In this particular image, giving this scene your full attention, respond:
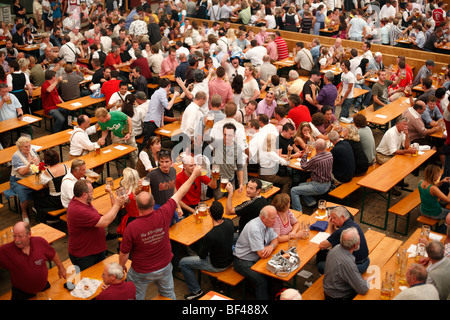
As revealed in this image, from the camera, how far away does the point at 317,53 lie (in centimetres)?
1312

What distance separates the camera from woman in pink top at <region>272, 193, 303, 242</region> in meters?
6.02

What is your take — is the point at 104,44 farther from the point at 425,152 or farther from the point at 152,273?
the point at 152,273

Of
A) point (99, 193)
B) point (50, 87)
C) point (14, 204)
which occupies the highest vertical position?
point (50, 87)

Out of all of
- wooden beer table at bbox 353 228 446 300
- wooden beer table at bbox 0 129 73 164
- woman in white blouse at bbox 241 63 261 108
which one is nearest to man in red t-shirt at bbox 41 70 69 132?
wooden beer table at bbox 0 129 73 164

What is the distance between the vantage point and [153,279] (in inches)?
206

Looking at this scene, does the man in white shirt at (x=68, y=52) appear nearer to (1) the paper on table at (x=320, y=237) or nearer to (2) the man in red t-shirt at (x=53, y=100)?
(2) the man in red t-shirt at (x=53, y=100)

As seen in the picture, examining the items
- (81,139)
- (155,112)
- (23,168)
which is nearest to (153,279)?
(23,168)

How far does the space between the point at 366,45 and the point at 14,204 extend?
8.67m

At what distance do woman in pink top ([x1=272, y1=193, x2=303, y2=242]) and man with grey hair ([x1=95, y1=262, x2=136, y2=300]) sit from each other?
6.49ft

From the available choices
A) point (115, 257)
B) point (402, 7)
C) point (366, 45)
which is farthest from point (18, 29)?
point (402, 7)

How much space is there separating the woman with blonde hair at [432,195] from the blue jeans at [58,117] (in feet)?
21.8

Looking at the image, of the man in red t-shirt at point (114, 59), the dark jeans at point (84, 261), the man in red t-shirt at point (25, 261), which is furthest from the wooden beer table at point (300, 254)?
the man in red t-shirt at point (114, 59)

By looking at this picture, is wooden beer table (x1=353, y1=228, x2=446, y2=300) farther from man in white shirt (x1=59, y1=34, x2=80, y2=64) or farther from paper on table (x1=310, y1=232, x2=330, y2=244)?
→ man in white shirt (x1=59, y1=34, x2=80, y2=64)

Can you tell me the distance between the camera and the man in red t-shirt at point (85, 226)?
215 inches
